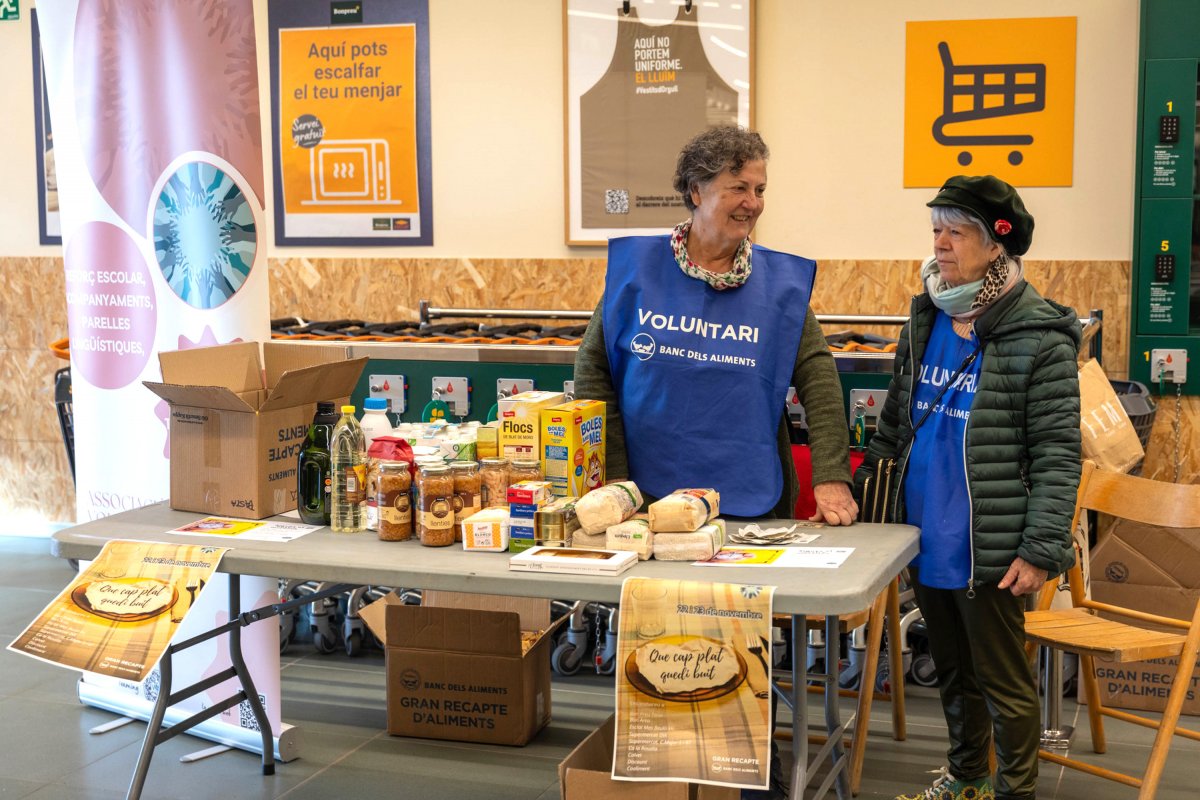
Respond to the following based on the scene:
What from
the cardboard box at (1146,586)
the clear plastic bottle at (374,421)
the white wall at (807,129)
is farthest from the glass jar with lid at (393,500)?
the white wall at (807,129)

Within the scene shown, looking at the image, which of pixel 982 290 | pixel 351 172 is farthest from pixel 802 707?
pixel 351 172

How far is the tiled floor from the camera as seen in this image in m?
3.49

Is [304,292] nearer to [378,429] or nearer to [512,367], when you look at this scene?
[512,367]

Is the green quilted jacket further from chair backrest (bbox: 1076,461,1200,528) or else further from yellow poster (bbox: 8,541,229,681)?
yellow poster (bbox: 8,541,229,681)

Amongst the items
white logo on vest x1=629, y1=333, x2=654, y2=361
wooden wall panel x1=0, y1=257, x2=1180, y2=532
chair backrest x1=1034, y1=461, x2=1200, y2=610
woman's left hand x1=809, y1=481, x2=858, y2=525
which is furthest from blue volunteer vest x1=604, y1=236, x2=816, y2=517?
wooden wall panel x1=0, y1=257, x2=1180, y2=532

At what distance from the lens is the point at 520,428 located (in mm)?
2738

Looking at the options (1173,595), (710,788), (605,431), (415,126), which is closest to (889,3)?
(415,126)

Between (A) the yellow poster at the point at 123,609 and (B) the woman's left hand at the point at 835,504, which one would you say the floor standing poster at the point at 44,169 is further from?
(B) the woman's left hand at the point at 835,504

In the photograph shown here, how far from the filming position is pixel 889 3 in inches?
209

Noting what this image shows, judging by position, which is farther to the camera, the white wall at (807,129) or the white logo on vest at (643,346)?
the white wall at (807,129)

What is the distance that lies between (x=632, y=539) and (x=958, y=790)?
48.2 inches

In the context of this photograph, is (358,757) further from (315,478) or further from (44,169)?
(44,169)

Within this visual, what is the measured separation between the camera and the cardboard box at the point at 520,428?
8.93ft

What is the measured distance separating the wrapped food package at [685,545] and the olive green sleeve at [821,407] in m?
0.50
